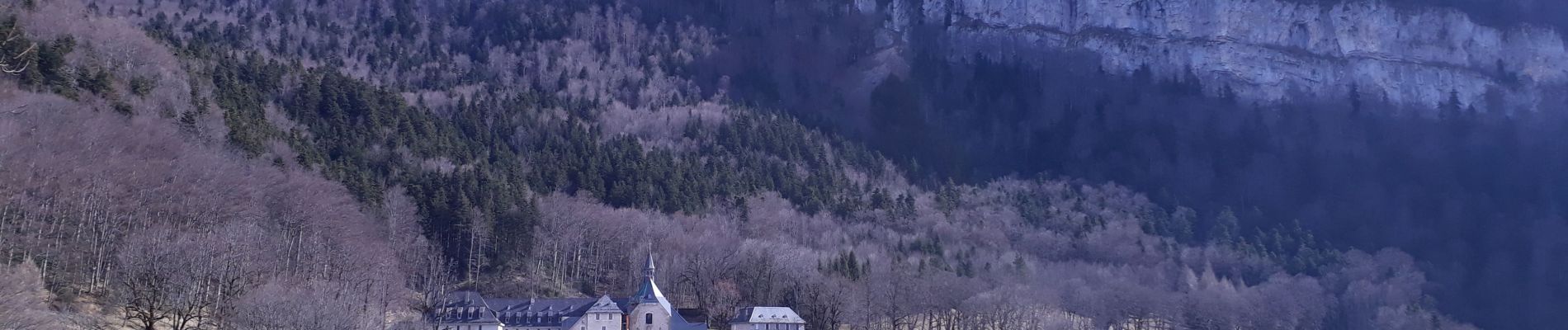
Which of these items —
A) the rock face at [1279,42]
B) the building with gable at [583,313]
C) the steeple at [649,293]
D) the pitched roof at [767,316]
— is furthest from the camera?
the rock face at [1279,42]

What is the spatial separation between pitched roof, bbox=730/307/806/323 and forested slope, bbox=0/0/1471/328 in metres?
1.47

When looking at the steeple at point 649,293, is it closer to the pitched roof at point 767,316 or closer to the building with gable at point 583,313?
the building with gable at point 583,313

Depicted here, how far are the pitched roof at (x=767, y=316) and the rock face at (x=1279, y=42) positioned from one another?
8099 centimetres

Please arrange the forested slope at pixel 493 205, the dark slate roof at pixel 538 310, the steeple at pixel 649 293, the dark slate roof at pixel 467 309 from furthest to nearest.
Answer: the steeple at pixel 649 293 < the dark slate roof at pixel 538 310 < the dark slate roof at pixel 467 309 < the forested slope at pixel 493 205

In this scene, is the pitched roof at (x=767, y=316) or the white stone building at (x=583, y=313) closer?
the white stone building at (x=583, y=313)

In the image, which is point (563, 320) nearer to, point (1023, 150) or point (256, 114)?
point (256, 114)

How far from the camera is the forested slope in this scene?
70500 mm

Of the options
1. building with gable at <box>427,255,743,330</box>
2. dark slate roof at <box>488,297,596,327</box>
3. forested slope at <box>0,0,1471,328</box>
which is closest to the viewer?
forested slope at <box>0,0,1471,328</box>

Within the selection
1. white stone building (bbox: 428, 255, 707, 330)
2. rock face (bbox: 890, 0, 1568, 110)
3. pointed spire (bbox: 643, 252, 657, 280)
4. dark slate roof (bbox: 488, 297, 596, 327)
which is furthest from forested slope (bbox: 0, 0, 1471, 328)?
rock face (bbox: 890, 0, 1568, 110)

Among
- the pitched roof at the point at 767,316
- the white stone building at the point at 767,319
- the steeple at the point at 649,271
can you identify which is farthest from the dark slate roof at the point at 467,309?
the pitched roof at the point at 767,316

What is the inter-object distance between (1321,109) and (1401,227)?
94.7 feet

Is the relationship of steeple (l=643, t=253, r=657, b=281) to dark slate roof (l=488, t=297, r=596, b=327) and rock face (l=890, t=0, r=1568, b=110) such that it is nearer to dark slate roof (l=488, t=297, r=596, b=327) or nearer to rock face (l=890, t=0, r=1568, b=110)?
dark slate roof (l=488, t=297, r=596, b=327)

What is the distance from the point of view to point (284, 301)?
64.0 m

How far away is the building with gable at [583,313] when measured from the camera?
295 ft
